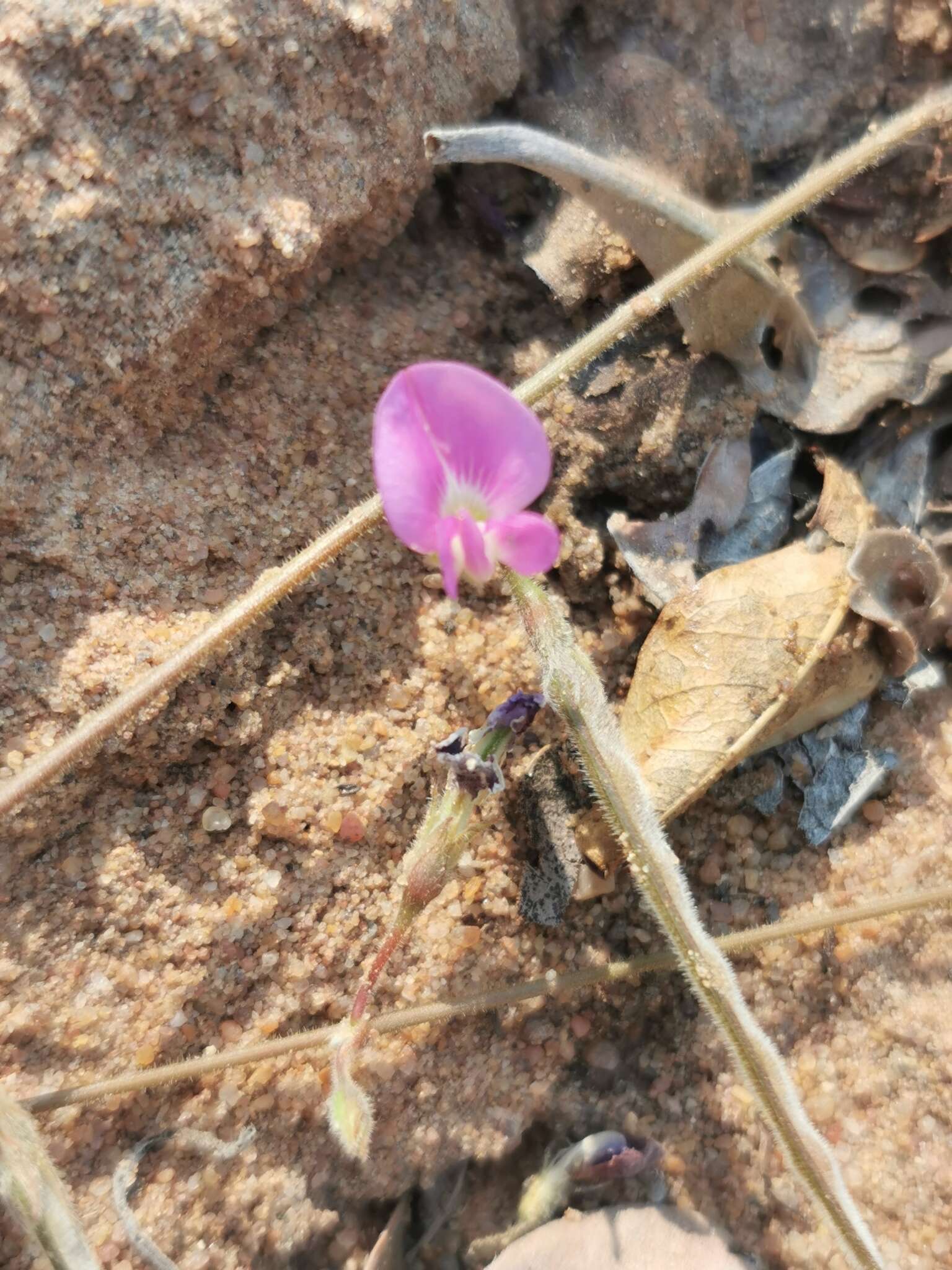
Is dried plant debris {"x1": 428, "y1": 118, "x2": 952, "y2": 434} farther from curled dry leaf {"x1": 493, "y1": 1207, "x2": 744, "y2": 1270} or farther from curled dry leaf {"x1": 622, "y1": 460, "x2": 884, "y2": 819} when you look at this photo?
curled dry leaf {"x1": 493, "y1": 1207, "x2": 744, "y2": 1270}

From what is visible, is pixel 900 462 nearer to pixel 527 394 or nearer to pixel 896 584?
pixel 896 584

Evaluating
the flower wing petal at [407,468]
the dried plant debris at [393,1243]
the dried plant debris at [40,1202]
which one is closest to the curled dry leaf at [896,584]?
the flower wing petal at [407,468]

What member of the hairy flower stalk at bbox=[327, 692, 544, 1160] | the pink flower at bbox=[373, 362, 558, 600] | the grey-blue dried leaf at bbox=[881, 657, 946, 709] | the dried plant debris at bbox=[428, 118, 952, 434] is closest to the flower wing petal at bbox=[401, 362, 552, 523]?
the pink flower at bbox=[373, 362, 558, 600]

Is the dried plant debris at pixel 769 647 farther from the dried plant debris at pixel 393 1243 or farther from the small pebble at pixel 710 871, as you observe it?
Answer: the dried plant debris at pixel 393 1243

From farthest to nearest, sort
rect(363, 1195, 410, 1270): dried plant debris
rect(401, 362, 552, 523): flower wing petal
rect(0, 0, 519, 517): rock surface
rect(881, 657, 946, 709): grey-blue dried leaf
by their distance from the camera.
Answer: rect(881, 657, 946, 709): grey-blue dried leaf, rect(363, 1195, 410, 1270): dried plant debris, rect(0, 0, 519, 517): rock surface, rect(401, 362, 552, 523): flower wing petal

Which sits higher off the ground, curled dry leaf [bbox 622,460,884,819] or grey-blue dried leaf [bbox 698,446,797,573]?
grey-blue dried leaf [bbox 698,446,797,573]

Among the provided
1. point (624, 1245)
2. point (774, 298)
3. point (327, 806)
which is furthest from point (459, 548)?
point (624, 1245)
